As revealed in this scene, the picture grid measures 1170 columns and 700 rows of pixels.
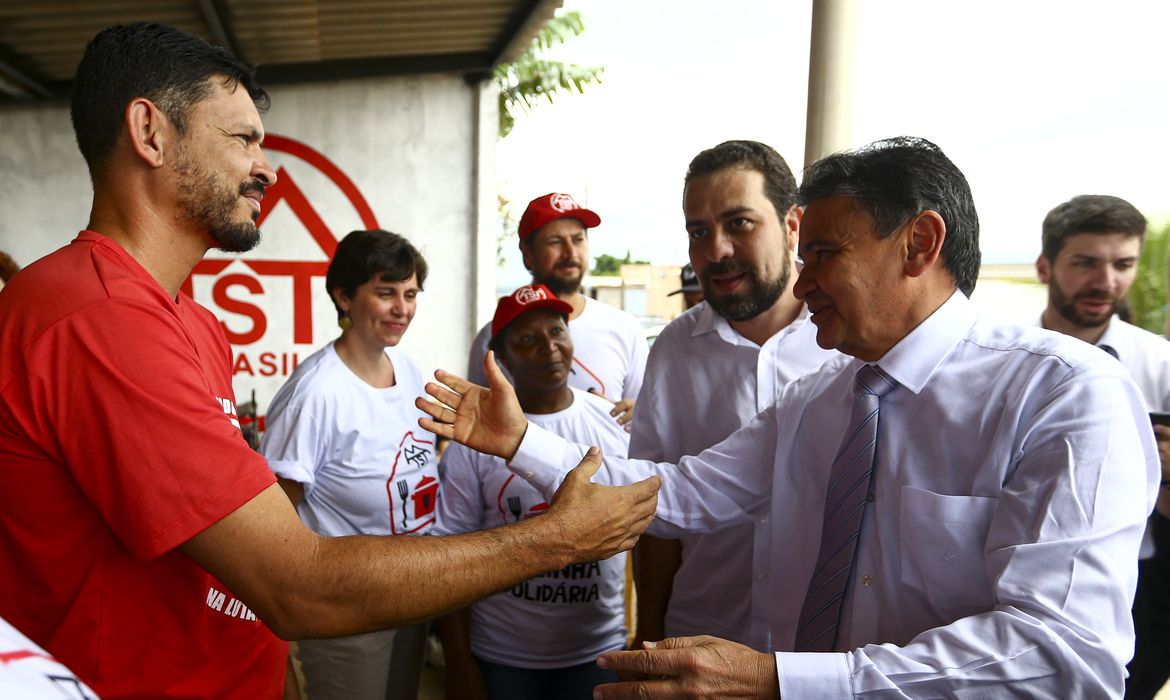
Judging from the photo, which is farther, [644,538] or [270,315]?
[270,315]

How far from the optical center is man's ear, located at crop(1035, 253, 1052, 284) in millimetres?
3355

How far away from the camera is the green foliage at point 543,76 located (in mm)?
10258

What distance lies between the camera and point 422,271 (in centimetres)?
367

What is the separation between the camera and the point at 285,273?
7.76 meters

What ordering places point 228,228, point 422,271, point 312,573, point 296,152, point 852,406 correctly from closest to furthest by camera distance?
point 312,573 < point 228,228 < point 852,406 < point 422,271 < point 296,152

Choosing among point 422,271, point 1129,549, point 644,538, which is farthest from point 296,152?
point 1129,549

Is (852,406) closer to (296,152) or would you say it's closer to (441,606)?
(441,606)

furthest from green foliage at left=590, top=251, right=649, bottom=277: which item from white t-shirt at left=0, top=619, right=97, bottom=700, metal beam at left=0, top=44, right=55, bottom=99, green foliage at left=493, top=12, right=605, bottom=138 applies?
white t-shirt at left=0, top=619, right=97, bottom=700

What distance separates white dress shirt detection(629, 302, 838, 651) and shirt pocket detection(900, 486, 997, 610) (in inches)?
26.7

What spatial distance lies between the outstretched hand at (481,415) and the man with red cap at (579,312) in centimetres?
156

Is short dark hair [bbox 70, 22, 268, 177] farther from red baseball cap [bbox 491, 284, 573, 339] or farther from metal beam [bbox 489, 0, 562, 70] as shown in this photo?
metal beam [bbox 489, 0, 562, 70]

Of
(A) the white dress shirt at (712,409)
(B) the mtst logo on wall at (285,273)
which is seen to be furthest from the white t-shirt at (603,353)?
(B) the mtst logo on wall at (285,273)

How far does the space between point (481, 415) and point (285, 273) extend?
20.1 ft

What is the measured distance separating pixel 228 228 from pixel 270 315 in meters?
6.47
